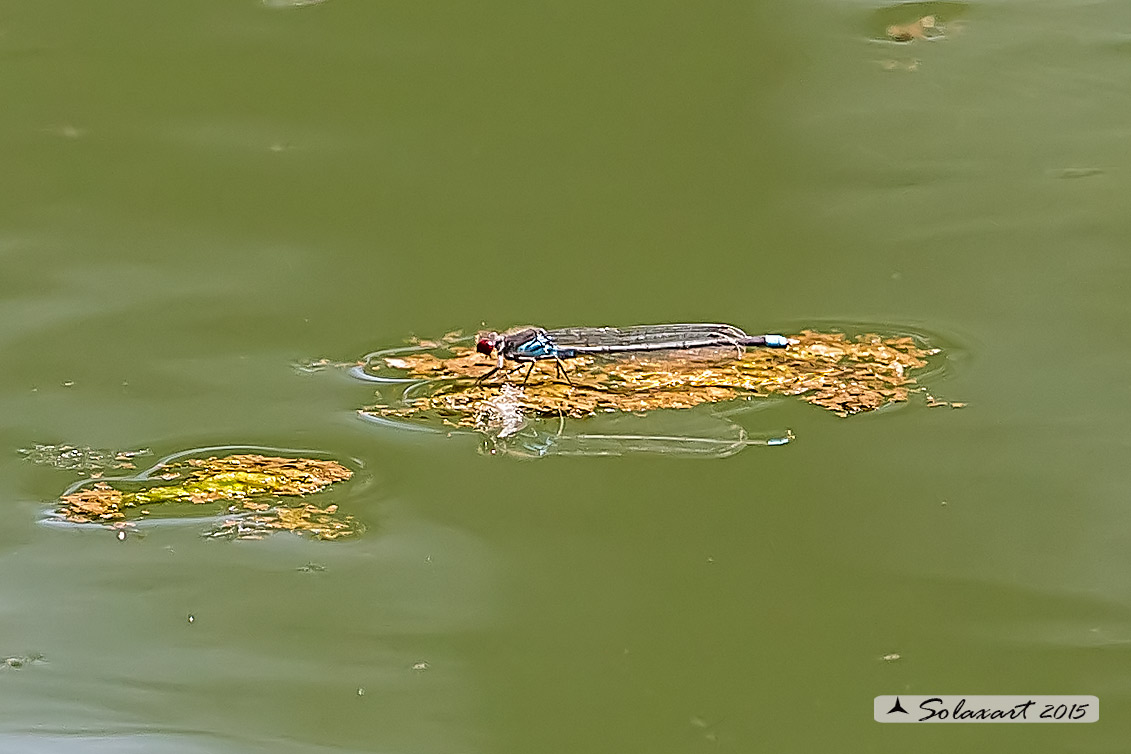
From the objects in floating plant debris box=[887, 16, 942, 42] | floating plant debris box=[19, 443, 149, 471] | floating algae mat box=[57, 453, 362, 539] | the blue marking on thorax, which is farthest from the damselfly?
floating plant debris box=[887, 16, 942, 42]

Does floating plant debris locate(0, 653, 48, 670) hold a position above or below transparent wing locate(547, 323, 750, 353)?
below

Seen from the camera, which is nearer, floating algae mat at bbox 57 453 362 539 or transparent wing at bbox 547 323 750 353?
floating algae mat at bbox 57 453 362 539

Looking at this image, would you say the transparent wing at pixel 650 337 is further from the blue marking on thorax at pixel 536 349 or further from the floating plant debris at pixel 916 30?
the floating plant debris at pixel 916 30

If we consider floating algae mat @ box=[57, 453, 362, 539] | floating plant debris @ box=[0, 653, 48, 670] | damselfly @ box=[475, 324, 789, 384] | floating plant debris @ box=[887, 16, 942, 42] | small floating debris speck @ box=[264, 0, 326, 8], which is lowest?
floating plant debris @ box=[0, 653, 48, 670]

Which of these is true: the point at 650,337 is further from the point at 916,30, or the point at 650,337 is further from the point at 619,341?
the point at 916,30

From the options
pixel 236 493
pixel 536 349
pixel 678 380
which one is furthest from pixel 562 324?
pixel 236 493

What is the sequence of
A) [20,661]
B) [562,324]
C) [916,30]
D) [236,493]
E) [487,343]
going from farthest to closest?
[916,30] → [562,324] → [487,343] → [236,493] → [20,661]

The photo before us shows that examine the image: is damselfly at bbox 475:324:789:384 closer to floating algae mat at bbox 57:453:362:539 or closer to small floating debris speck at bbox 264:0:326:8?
floating algae mat at bbox 57:453:362:539
